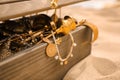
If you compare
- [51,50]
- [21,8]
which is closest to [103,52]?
[51,50]

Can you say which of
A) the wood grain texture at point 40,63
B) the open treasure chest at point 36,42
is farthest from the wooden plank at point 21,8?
the wood grain texture at point 40,63

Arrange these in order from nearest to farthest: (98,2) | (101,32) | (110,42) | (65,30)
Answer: (65,30) → (110,42) → (101,32) → (98,2)

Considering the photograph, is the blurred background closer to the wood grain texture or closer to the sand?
the sand

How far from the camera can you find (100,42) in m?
1.30

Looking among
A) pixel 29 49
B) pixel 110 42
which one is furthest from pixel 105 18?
pixel 29 49

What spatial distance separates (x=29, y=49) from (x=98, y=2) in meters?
1.62

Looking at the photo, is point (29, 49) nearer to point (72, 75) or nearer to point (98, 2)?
point (72, 75)

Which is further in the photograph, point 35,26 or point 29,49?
point 35,26

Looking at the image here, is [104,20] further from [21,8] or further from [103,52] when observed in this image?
[21,8]

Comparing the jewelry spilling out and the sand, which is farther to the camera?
the sand

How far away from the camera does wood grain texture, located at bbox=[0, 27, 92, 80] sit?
0.63 m

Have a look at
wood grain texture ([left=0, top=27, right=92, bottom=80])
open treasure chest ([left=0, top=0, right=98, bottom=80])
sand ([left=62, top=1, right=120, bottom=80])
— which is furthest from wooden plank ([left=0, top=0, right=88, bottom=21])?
sand ([left=62, top=1, right=120, bottom=80])

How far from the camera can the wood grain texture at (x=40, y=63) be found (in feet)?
2.07

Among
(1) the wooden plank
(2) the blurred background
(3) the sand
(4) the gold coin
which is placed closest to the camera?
(1) the wooden plank
